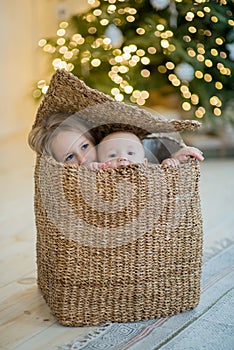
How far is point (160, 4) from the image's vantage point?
311 centimetres

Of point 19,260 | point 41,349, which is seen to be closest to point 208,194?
point 19,260

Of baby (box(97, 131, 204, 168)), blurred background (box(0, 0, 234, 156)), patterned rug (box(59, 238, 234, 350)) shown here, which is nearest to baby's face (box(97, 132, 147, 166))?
baby (box(97, 131, 204, 168))

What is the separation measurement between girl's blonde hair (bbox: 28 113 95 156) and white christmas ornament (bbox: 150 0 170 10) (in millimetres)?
1471

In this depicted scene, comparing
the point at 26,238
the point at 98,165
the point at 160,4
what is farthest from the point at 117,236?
the point at 160,4

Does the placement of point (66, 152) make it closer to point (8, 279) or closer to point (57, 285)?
point (57, 285)

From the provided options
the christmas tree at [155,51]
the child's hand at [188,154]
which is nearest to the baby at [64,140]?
the child's hand at [188,154]

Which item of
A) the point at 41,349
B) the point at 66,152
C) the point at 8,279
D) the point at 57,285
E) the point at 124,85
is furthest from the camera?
the point at 124,85

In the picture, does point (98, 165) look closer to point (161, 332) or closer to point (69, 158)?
point (69, 158)

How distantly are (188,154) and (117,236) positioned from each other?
10.5 inches

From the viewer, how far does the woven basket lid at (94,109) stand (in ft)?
5.43

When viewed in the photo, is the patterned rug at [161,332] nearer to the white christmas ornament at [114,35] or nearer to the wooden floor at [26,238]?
the wooden floor at [26,238]

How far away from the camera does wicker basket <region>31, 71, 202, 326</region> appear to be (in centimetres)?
159

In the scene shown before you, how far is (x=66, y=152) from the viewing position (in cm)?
176

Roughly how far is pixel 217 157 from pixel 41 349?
2.13 meters
